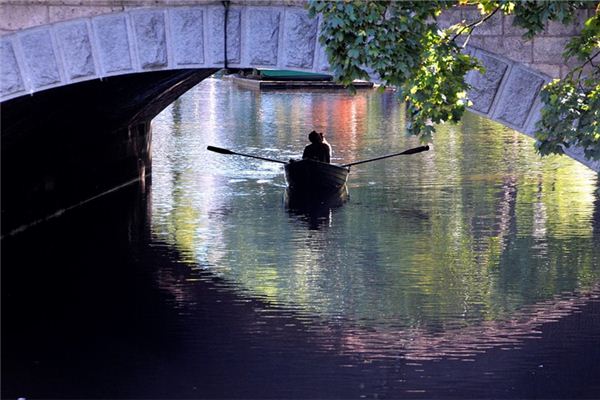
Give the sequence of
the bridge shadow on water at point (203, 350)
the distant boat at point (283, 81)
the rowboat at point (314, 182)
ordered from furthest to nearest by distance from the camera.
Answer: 1. the distant boat at point (283, 81)
2. the rowboat at point (314, 182)
3. the bridge shadow on water at point (203, 350)

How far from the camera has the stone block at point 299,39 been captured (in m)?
11.0

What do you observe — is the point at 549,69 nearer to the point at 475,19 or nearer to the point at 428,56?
the point at 475,19

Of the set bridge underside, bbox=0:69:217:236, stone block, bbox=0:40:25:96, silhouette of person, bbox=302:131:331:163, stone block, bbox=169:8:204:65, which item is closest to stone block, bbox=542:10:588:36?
stone block, bbox=169:8:204:65

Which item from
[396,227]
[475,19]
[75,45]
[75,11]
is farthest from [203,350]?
[396,227]

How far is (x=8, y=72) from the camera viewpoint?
11.3m

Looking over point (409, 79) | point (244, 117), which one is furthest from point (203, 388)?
point (244, 117)

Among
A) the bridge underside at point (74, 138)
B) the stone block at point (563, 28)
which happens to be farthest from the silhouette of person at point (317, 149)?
the stone block at point (563, 28)

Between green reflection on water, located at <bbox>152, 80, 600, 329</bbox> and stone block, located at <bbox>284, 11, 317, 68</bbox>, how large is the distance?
185 inches

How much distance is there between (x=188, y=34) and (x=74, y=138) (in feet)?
33.2

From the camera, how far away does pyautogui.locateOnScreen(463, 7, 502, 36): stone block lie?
10789 mm

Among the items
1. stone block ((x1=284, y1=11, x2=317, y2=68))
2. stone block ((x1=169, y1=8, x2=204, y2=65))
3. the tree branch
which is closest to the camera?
the tree branch

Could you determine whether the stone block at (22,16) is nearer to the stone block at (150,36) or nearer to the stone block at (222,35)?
the stone block at (150,36)

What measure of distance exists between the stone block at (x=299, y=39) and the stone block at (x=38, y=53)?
2168 mm

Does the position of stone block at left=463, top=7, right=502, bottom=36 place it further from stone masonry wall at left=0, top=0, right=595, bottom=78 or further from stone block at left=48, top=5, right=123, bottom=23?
stone block at left=48, top=5, right=123, bottom=23
